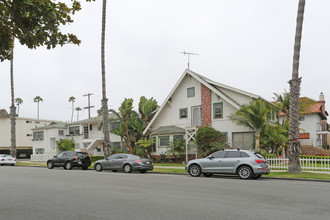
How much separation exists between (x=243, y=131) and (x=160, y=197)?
18310 mm

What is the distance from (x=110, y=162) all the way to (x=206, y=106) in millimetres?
11532

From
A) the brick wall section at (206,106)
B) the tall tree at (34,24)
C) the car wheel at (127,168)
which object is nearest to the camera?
the tall tree at (34,24)

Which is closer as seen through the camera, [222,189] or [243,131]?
[222,189]

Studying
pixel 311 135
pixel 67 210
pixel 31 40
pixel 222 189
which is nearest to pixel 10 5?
pixel 31 40

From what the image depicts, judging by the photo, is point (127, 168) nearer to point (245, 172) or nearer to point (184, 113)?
point (245, 172)

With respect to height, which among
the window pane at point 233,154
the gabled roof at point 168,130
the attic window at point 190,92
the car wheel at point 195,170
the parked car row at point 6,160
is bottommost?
the parked car row at point 6,160

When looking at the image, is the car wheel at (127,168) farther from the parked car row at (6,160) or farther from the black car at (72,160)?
the parked car row at (6,160)

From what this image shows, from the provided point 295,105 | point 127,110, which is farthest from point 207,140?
point 127,110

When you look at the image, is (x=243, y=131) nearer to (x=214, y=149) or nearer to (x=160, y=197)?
(x=214, y=149)

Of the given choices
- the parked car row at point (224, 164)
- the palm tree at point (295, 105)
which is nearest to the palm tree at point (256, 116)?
the palm tree at point (295, 105)

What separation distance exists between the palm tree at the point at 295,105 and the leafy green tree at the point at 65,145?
33321 mm

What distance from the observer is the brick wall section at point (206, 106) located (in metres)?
28.8

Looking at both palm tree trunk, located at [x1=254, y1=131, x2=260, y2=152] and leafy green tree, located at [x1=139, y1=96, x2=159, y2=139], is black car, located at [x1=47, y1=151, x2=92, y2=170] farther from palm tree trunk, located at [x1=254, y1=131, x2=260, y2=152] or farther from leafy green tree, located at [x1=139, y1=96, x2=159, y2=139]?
palm tree trunk, located at [x1=254, y1=131, x2=260, y2=152]

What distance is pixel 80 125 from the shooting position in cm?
4588
